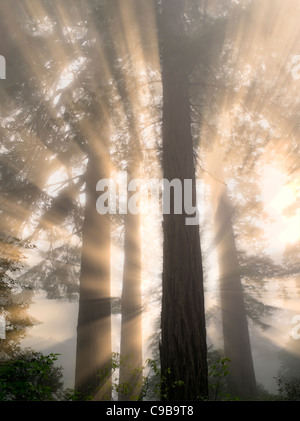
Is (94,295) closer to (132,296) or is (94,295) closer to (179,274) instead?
(179,274)

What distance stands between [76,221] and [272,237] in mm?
11079

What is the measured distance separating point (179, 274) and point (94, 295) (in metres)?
3.79

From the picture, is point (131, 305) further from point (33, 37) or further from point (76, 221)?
point (33, 37)

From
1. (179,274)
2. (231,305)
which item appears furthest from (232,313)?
(179,274)

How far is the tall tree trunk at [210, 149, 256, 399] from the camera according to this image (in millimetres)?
11086

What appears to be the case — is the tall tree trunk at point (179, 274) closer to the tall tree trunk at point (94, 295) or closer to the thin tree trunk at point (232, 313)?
the tall tree trunk at point (94, 295)

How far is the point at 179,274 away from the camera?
4836 mm

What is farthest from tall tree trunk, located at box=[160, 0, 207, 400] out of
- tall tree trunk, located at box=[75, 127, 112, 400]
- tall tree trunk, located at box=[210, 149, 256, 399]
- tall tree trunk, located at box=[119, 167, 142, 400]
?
tall tree trunk, located at box=[210, 149, 256, 399]

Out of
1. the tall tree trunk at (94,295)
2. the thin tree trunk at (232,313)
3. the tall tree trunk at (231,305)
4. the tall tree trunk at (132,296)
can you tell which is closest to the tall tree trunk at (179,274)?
the tall tree trunk at (94,295)

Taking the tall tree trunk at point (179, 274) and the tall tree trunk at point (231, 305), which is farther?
the tall tree trunk at point (231, 305)

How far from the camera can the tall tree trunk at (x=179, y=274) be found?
4.23 meters

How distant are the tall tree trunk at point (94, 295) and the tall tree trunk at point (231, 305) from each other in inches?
210

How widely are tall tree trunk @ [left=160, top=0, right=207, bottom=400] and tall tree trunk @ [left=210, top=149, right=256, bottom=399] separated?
7.16 meters

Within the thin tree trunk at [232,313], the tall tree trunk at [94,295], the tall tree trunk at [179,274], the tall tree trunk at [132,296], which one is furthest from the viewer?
the tall tree trunk at [132,296]
